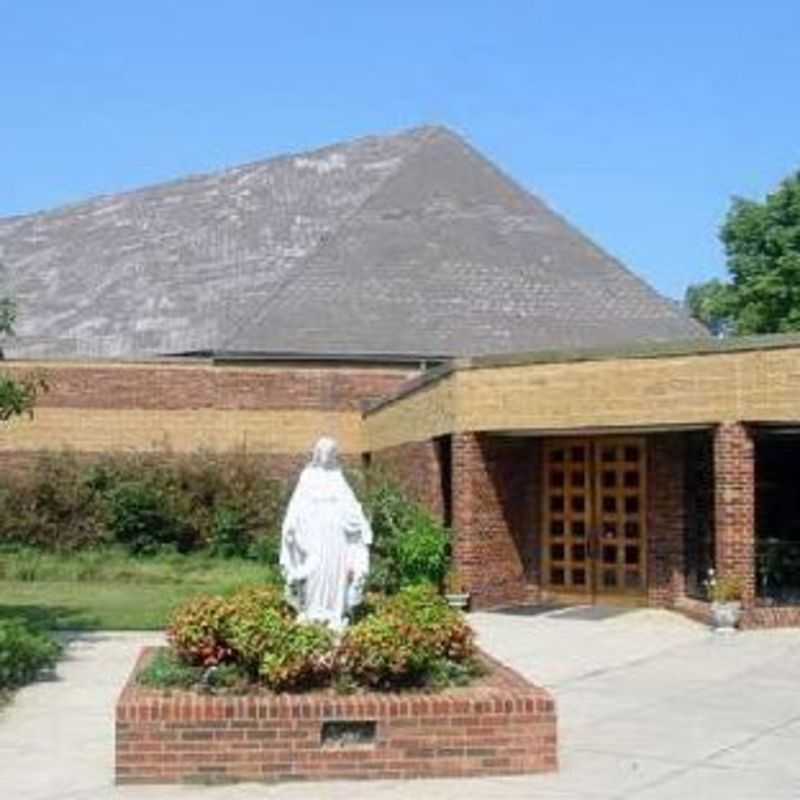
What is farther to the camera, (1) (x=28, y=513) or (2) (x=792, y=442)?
(1) (x=28, y=513)

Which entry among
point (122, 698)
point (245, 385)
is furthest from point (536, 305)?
point (122, 698)

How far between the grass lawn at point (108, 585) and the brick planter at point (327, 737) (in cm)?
1112

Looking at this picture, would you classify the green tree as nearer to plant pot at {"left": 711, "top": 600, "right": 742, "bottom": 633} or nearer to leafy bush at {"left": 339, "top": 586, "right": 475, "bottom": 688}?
plant pot at {"left": 711, "top": 600, "right": 742, "bottom": 633}

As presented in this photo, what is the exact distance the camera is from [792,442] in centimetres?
2488

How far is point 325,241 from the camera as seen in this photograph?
43.6 metres

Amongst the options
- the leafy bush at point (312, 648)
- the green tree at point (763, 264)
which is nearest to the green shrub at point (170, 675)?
the leafy bush at point (312, 648)

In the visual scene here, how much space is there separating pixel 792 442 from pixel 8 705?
46.7 feet

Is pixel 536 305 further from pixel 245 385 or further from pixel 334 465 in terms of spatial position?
pixel 334 465

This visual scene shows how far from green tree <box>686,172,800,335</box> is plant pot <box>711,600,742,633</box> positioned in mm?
29671

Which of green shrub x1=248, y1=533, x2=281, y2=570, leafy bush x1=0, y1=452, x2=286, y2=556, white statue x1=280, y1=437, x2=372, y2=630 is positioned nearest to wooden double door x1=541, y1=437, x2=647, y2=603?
green shrub x1=248, y1=533, x2=281, y2=570

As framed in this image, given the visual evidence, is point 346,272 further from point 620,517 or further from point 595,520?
point 620,517

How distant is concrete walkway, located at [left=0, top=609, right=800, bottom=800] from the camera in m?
10.3

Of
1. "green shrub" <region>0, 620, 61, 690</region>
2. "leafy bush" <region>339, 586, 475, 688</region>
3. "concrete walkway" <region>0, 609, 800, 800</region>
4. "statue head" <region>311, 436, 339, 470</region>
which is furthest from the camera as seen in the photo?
"green shrub" <region>0, 620, 61, 690</region>

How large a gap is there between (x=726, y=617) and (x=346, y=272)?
24.1 m
